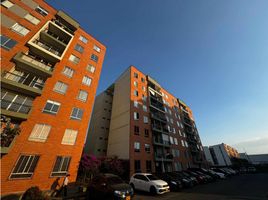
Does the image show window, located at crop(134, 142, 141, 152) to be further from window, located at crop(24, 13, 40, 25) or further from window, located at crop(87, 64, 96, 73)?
window, located at crop(24, 13, 40, 25)

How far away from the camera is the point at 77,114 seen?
1880cm

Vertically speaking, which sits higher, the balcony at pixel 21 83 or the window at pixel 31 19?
the window at pixel 31 19

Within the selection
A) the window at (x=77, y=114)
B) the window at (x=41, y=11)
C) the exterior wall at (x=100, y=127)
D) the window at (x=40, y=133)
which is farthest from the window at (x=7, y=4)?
the exterior wall at (x=100, y=127)

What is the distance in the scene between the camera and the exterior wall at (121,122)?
25844mm

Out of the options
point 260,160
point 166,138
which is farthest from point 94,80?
point 260,160

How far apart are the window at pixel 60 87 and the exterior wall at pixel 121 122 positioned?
1388cm

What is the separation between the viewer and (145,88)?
3625cm

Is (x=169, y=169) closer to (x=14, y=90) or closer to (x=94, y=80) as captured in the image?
(x=94, y=80)

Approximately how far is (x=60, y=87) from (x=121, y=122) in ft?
49.5

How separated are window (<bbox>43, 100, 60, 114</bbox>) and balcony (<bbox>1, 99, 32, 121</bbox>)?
196 cm

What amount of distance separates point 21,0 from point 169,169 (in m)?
43.5

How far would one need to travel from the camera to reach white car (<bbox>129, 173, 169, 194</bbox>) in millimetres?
12352

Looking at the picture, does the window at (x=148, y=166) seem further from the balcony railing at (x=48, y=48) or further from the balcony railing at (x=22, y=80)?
the balcony railing at (x=48, y=48)

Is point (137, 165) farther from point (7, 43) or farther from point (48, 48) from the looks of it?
point (7, 43)
